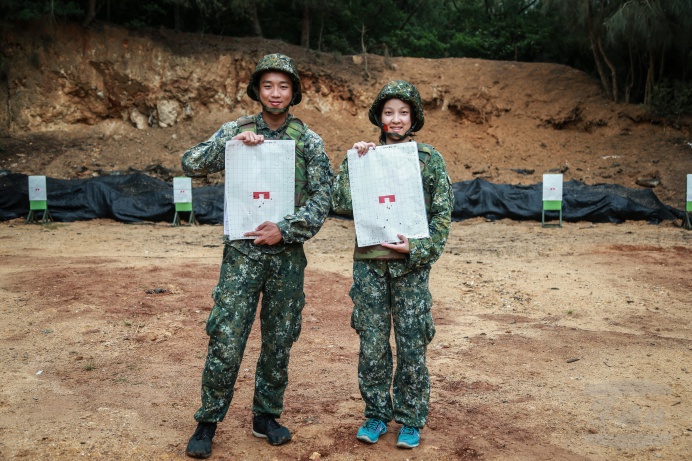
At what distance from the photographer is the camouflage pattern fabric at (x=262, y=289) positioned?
12.0 feet

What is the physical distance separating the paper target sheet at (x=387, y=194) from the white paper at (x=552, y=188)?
1272 cm

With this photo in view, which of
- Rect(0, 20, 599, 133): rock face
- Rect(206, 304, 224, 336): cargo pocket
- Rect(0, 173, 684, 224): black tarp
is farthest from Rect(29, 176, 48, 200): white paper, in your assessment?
Rect(206, 304, 224, 336): cargo pocket

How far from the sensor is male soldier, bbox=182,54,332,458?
12.0ft

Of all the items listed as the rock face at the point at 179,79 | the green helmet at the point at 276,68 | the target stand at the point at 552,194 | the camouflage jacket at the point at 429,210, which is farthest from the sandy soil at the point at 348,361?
the rock face at the point at 179,79

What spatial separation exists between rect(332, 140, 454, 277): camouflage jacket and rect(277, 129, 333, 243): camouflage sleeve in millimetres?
89

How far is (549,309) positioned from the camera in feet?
26.5

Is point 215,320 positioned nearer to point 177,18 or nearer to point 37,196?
point 37,196

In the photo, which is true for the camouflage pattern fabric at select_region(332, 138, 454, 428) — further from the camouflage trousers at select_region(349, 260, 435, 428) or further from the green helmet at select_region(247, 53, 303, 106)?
the green helmet at select_region(247, 53, 303, 106)

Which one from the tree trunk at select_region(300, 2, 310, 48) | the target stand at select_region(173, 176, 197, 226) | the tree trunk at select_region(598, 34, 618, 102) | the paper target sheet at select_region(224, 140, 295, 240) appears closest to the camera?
the paper target sheet at select_region(224, 140, 295, 240)

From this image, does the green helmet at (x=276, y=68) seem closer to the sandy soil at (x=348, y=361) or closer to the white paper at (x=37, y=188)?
the sandy soil at (x=348, y=361)

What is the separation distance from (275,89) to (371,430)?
6.70ft

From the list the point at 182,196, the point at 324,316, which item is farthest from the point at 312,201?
the point at 182,196

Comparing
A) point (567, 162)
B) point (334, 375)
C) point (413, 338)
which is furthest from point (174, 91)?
point (413, 338)

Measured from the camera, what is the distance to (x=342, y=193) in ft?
12.8
